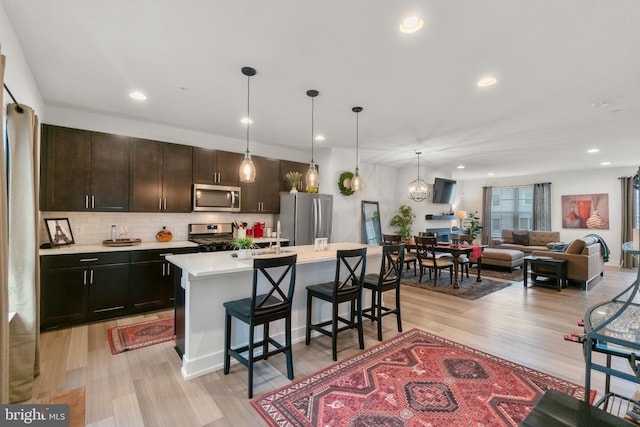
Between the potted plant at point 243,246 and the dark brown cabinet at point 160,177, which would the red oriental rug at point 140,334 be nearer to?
the potted plant at point 243,246

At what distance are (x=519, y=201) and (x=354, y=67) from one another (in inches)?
393

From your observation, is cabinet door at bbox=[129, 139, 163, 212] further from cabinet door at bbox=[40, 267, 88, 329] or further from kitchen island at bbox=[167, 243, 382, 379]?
kitchen island at bbox=[167, 243, 382, 379]

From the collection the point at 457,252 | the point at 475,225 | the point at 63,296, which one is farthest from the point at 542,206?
the point at 63,296

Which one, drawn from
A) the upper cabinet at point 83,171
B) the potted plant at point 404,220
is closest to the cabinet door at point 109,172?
the upper cabinet at point 83,171

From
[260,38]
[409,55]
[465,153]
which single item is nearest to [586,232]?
[465,153]

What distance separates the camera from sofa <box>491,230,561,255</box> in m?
8.68

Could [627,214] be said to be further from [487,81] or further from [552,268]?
[487,81]

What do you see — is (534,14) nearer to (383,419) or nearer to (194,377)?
(383,419)

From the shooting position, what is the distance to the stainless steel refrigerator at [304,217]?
545cm

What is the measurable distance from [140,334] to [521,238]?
9.98 metres

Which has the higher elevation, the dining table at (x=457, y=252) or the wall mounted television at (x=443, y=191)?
the wall mounted television at (x=443, y=191)

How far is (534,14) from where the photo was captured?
2.04m

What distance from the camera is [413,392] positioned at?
2.37 meters

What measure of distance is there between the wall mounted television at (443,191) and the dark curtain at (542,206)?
9.26 ft
